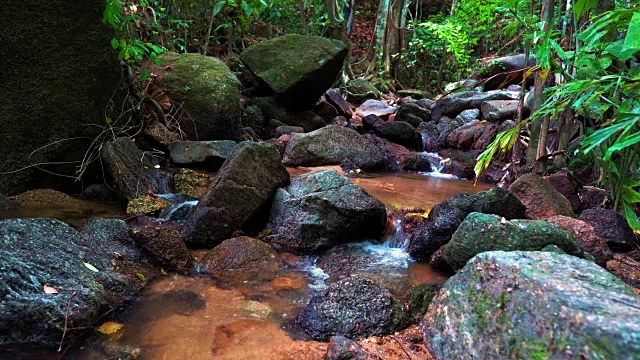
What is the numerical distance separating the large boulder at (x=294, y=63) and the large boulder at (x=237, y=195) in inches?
186

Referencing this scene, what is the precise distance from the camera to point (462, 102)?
1066 centimetres

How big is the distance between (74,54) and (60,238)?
2.63 m

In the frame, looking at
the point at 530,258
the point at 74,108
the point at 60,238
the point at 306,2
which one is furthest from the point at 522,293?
the point at 306,2

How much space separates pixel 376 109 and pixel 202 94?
6.69 m

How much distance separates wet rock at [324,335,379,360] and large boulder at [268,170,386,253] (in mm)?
1781

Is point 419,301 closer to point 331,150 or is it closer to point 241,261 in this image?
point 241,261

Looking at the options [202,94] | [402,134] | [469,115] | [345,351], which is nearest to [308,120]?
[402,134]

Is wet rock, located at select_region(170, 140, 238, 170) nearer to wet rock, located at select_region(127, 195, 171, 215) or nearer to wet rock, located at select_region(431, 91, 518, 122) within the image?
wet rock, located at select_region(127, 195, 171, 215)

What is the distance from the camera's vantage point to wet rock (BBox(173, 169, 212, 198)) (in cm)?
525

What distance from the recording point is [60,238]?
3.19 metres

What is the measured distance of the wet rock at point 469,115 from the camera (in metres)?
10.1

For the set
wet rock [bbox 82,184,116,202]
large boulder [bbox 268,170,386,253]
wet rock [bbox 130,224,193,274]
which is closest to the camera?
wet rock [bbox 130,224,193,274]

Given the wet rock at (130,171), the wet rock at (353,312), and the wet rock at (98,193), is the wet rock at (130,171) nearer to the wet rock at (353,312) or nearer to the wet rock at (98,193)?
the wet rock at (98,193)

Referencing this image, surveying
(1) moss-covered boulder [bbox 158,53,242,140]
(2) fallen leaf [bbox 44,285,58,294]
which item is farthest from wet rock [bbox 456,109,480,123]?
(2) fallen leaf [bbox 44,285,58,294]
